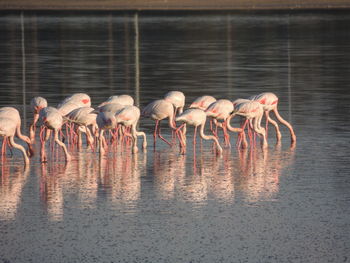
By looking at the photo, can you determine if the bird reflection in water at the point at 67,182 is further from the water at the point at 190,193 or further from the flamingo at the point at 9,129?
the flamingo at the point at 9,129

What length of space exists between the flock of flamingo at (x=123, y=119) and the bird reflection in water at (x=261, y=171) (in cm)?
50

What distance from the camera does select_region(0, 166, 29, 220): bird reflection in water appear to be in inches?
462

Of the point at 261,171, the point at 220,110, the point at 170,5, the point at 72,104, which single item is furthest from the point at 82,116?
the point at 170,5

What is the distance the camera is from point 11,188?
13.1 metres

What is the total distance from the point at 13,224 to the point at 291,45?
33.6 m

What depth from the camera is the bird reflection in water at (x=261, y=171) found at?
12.7 meters

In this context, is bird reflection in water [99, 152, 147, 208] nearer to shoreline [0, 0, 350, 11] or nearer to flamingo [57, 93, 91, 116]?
flamingo [57, 93, 91, 116]

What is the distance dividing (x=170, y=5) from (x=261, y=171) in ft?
273

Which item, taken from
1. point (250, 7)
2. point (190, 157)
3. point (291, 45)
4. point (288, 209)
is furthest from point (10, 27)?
point (288, 209)

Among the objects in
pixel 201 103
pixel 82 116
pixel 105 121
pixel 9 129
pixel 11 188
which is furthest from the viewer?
pixel 201 103

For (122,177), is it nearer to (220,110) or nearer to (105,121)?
(105,121)

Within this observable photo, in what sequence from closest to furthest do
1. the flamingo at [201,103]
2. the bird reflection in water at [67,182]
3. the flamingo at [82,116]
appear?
1. the bird reflection in water at [67,182]
2. the flamingo at [82,116]
3. the flamingo at [201,103]

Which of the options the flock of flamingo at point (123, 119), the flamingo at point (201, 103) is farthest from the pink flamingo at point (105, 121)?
the flamingo at point (201, 103)

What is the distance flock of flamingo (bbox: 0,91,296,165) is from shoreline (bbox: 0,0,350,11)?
240 feet
